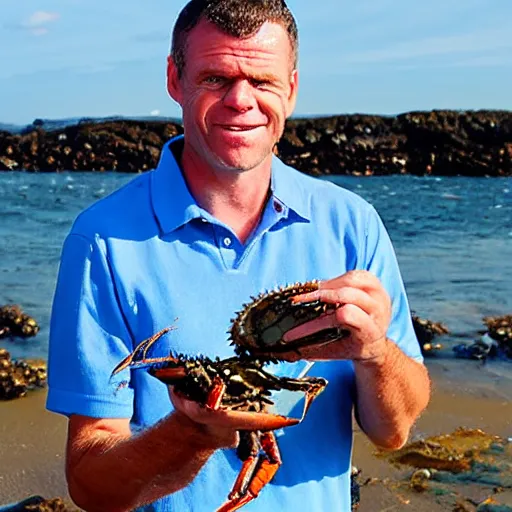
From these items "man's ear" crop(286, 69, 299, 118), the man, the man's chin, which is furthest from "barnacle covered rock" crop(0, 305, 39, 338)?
the man's chin

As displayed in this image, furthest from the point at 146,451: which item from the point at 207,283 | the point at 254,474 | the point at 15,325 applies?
the point at 15,325

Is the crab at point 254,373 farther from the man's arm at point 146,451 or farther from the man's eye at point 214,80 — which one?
the man's eye at point 214,80

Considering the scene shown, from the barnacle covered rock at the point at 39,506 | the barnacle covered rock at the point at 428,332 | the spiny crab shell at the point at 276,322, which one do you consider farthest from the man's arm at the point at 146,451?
the barnacle covered rock at the point at 428,332

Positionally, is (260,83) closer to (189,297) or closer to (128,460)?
(189,297)

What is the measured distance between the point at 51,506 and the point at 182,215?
15.0 ft

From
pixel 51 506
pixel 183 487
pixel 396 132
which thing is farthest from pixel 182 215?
pixel 396 132

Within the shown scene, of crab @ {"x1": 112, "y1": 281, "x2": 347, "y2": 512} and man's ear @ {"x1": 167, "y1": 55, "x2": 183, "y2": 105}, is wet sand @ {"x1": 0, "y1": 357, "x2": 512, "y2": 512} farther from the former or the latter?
man's ear @ {"x1": 167, "y1": 55, "x2": 183, "y2": 105}

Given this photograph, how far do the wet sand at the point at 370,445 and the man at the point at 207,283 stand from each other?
14.0 ft

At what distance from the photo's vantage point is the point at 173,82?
354 centimetres

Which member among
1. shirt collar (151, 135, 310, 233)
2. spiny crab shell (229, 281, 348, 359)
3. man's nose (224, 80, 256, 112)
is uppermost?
man's nose (224, 80, 256, 112)

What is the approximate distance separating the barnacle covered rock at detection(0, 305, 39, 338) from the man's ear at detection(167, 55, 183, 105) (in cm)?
1002

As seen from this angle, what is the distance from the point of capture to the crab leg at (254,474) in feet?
9.63

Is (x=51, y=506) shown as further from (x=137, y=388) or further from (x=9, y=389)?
(x=137, y=388)

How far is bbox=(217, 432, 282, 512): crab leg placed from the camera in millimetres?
2936
